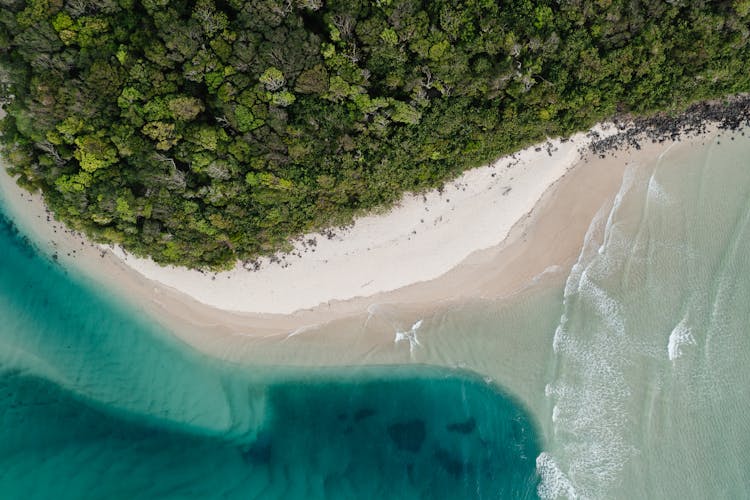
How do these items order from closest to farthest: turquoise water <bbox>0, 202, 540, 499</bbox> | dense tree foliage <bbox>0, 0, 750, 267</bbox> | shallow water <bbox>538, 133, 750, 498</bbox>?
dense tree foliage <bbox>0, 0, 750, 267</bbox>, shallow water <bbox>538, 133, 750, 498</bbox>, turquoise water <bbox>0, 202, 540, 499</bbox>

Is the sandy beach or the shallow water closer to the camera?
the sandy beach

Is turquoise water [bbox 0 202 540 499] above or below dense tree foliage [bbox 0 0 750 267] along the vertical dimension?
below

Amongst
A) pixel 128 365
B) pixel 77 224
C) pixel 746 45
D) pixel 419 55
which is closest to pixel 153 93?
pixel 77 224

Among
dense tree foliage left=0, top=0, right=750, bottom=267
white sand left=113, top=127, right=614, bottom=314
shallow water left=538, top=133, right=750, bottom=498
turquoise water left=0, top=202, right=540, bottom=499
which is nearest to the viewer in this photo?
dense tree foliage left=0, top=0, right=750, bottom=267

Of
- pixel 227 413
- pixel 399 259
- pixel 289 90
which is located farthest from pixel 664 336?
pixel 227 413

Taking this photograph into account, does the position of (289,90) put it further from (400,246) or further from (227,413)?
(227,413)

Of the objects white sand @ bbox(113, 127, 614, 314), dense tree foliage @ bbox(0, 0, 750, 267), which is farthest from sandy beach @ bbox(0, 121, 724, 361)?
dense tree foliage @ bbox(0, 0, 750, 267)

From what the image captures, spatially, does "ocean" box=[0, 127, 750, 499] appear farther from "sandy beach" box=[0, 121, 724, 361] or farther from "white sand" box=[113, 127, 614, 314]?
"white sand" box=[113, 127, 614, 314]

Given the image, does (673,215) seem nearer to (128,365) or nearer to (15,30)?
(128,365)
